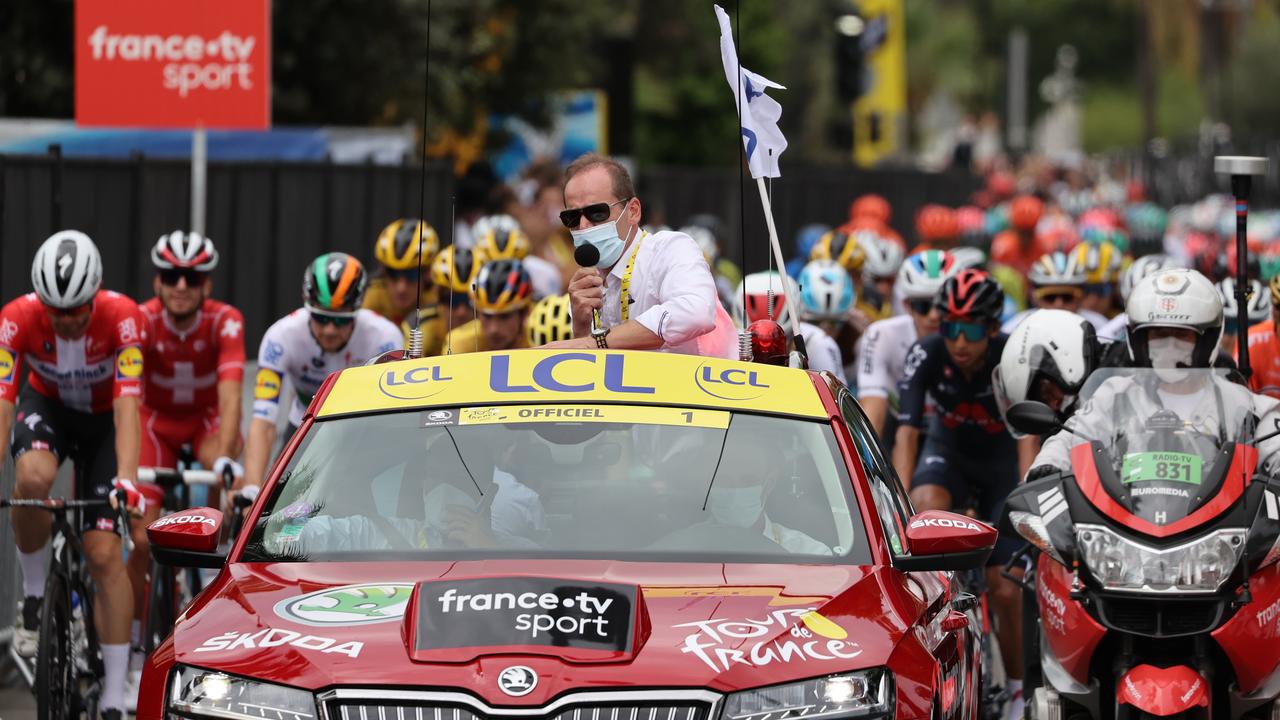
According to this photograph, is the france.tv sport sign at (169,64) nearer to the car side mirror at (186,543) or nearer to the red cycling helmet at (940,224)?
the red cycling helmet at (940,224)

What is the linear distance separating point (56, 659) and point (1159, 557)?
466 cm

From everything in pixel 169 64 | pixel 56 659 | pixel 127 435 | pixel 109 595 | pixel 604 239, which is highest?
pixel 169 64

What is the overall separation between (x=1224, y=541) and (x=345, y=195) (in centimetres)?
1258

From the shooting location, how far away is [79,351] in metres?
10.0

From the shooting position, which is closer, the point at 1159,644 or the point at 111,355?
the point at 1159,644

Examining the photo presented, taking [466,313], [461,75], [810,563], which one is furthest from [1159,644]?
[461,75]

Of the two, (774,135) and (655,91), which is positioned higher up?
(655,91)

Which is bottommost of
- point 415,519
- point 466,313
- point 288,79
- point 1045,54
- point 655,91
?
point 415,519

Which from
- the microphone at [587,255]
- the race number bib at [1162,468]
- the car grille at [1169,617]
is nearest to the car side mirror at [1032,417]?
the race number bib at [1162,468]

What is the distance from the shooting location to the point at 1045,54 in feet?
417

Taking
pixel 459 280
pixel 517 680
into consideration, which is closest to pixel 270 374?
pixel 459 280

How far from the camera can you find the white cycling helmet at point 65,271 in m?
9.38

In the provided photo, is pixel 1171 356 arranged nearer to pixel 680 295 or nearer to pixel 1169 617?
pixel 1169 617

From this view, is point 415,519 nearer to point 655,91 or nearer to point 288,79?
point 288,79
